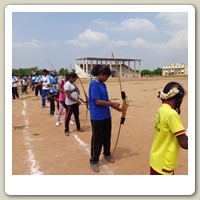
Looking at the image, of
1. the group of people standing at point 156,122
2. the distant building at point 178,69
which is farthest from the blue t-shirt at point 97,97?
the distant building at point 178,69

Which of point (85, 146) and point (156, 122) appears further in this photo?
point (85, 146)

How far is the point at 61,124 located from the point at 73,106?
1657 mm

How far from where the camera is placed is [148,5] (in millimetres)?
3127

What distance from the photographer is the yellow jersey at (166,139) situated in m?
2.38

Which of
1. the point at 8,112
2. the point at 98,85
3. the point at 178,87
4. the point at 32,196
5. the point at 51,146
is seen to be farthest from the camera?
the point at 51,146

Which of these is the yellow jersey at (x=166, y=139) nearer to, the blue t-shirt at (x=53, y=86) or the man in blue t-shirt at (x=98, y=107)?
the man in blue t-shirt at (x=98, y=107)

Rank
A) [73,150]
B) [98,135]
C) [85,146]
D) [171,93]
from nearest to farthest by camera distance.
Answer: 1. [171,93]
2. [98,135]
3. [73,150]
4. [85,146]

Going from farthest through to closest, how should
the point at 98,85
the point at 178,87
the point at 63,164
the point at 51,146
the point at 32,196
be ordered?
the point at 51,146 < the point at 63,164 < the point at 98,85 < the point at 32,196 < the point at 178,87

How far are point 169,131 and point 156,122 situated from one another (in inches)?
6.9

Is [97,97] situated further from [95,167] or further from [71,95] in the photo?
[71,95]

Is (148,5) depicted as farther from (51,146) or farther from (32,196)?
(51,146)

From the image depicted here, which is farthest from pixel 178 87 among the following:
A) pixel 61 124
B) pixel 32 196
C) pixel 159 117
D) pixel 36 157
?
pixel 61 124

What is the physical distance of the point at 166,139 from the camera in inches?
98.7

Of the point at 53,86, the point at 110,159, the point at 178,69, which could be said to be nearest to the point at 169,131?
the point at 110,159
